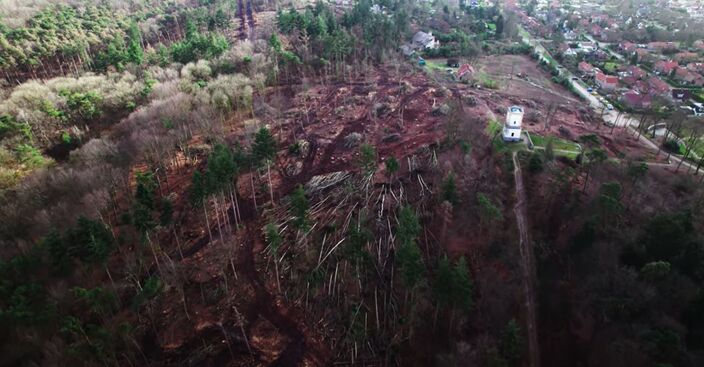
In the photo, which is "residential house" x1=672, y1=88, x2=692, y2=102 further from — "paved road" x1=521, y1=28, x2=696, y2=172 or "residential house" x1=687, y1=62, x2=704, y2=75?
"paved road" x1=521, y1=28, x2=696, y2=172

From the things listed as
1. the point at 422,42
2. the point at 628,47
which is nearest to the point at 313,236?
the point at 422,42

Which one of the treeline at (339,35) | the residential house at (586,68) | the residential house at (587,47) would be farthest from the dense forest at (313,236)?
the residential house at (587,47)

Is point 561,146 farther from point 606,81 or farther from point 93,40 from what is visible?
point 93,40

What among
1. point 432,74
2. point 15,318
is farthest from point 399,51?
point 15,318

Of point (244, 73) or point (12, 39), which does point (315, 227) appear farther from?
point (12, 39)

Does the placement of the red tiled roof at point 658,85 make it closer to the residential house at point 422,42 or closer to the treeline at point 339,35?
the residential house at point 422,42
